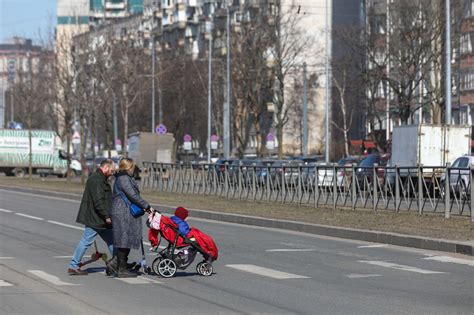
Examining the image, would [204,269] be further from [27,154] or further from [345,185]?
[27,154]

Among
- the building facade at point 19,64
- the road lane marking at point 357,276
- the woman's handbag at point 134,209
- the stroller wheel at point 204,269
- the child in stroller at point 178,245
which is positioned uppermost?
the building facade at point 19,64

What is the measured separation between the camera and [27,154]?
81.2 metres

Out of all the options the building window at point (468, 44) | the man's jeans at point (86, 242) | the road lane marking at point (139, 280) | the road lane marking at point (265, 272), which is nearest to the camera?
the road lane marking at point (139, 280)

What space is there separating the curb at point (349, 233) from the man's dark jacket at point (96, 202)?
7.19m

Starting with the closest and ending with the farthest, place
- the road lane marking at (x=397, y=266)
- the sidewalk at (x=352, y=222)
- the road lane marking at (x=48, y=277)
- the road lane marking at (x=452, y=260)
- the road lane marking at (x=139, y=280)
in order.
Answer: the road lane marking at (x=48, y=277)
the road lane marking at (x=139, y=280)
the road lane marking at (x=397, y=266)
the road lane marking at (x=452, y=260)
the sidewalk at (x=352, y=222)

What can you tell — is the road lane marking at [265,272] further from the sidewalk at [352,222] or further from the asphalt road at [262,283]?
the sidewalk at [352,222]

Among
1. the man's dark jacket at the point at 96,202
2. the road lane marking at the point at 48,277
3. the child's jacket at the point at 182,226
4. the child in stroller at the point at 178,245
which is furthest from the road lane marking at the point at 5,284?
the child's jacket at the point at 182,226

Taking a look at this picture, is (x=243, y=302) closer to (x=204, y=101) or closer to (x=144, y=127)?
(x=204, y=101)

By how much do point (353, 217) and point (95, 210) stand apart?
1312cm

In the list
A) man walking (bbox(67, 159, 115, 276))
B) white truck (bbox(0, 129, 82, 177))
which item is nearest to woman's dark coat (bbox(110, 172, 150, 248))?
man walking (bbox(67, 159, 115, 276))

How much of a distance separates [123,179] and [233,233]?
10.2m

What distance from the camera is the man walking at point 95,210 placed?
1578 cm

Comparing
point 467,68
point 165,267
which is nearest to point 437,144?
point 467,68

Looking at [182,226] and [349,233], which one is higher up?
[182,226]
